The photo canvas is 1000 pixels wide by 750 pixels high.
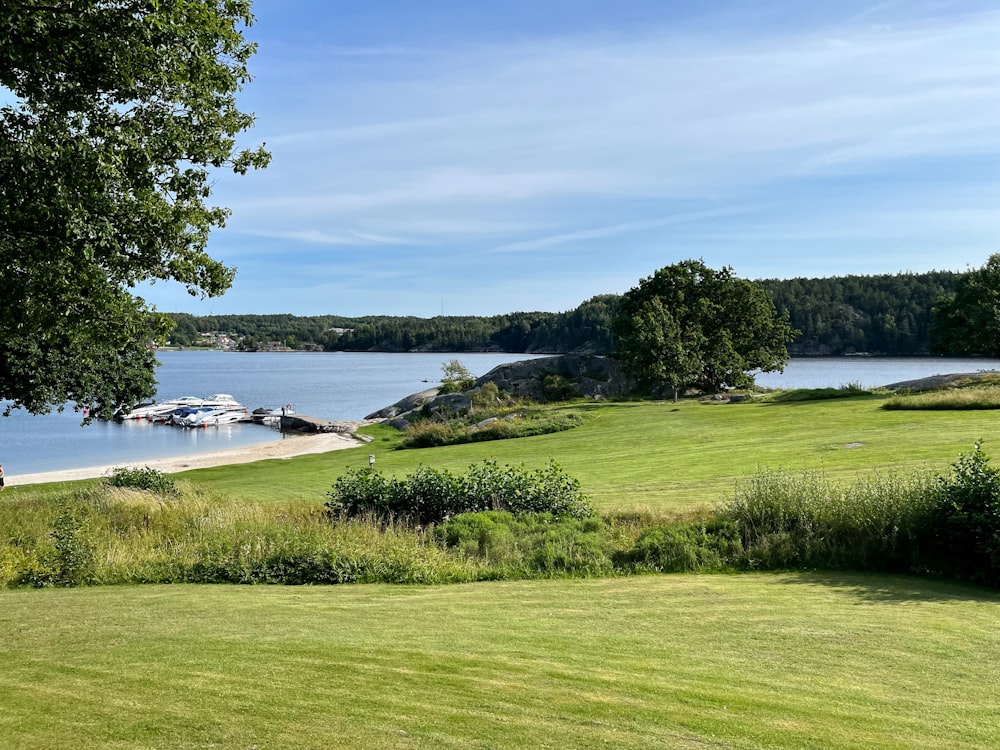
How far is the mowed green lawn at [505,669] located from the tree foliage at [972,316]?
39.0 metres

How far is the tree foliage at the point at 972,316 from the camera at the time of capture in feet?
139

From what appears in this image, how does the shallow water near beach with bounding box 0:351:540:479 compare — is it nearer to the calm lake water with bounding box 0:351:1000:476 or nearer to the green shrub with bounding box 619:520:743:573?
the calm lake water with bounding box 0:351:1000:476

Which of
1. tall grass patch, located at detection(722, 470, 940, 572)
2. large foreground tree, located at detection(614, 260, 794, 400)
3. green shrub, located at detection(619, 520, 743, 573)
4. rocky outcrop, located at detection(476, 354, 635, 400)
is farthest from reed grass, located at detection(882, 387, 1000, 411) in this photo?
green shrub, located at detection(619, 520, 743, 573)

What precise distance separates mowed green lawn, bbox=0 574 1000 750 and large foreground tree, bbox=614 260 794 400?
1461 inches

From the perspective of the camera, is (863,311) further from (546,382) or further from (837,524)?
(837,524)

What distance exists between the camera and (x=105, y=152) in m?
8.58

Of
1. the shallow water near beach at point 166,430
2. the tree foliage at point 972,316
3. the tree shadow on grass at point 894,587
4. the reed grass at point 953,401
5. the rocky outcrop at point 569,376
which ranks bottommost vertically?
the shallow water near beach at point 166,430

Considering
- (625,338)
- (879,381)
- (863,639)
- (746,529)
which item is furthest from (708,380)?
(863,639)

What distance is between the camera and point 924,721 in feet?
17.6

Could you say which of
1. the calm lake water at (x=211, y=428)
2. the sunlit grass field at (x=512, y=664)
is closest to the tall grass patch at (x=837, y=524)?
the sunlit grass field at (x=512, y=664)

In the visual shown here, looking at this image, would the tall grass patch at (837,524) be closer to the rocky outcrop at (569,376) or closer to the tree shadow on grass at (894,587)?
the tree shadow on grass at (894,587)

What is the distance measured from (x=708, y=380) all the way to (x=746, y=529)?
41.5m

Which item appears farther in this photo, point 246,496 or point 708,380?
point 708,380

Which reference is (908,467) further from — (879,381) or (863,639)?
(879,381)
